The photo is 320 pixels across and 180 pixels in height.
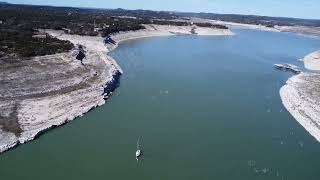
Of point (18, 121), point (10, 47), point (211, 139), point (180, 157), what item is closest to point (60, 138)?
point (18, 121)

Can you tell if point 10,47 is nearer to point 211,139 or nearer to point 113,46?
point 113,46

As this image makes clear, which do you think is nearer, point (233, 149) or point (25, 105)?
point (233, 149)

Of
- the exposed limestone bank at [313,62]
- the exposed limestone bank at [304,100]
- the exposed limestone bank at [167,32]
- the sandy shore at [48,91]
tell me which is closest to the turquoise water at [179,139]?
the exposed limestone bank at [304,100]

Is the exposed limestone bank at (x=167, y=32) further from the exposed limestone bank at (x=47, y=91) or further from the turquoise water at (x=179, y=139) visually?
the turquoise water at (x=179, y=139)

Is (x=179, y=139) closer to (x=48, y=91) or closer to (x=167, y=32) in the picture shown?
(x=48, y=91)

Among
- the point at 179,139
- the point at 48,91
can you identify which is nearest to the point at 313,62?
the point at 179,139

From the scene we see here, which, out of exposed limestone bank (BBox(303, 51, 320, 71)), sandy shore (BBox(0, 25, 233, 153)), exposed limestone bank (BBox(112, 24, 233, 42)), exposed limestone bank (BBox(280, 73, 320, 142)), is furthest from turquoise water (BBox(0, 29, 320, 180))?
exposed limestone bank (BBox(112, 24, 233, 42))

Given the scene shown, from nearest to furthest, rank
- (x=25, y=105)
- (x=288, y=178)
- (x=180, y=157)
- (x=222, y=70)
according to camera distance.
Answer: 1. (x=288, y=178)
2. (x=180, y=157)
3. (x=25, y=105)
4. (x=222, y=70)
